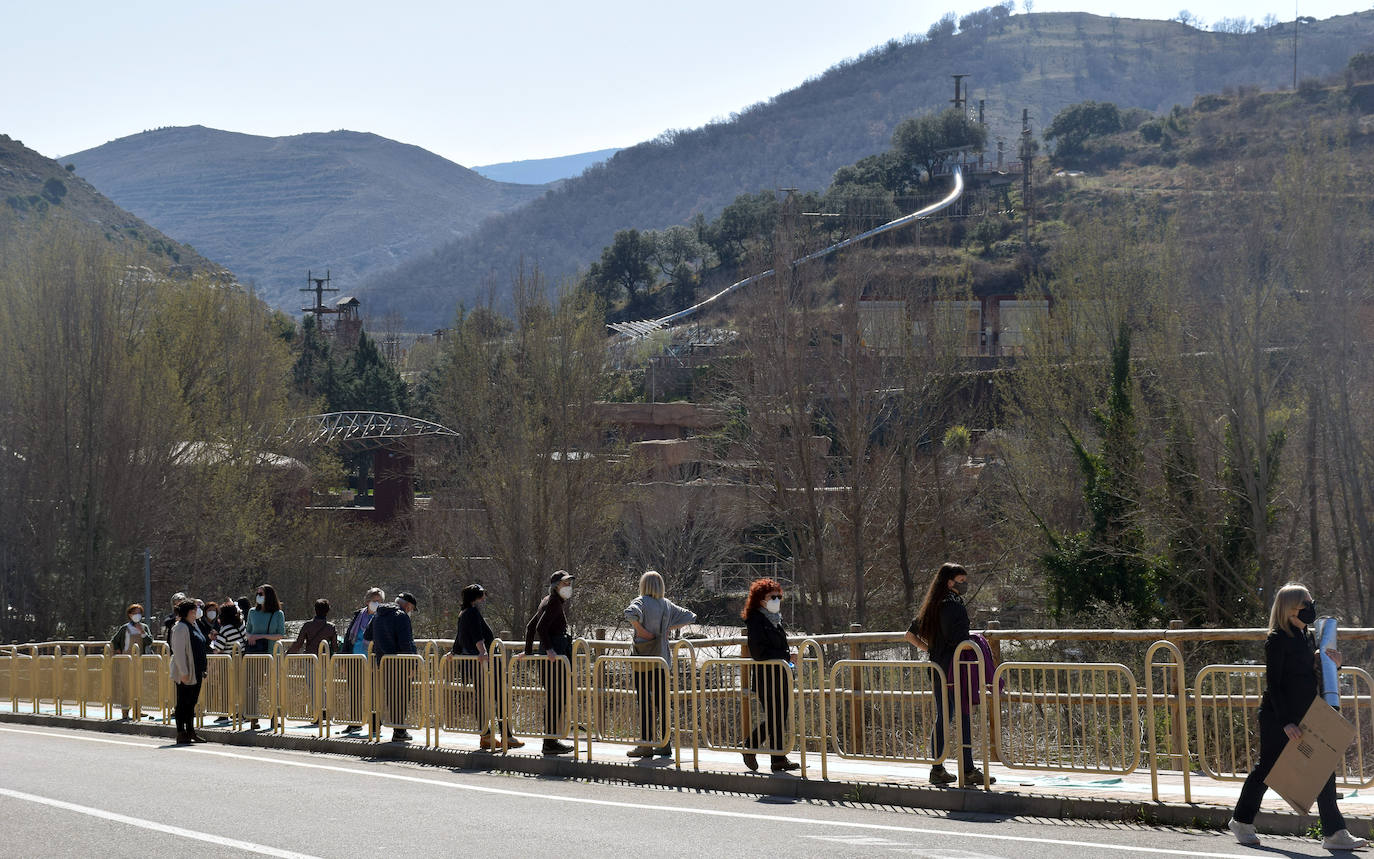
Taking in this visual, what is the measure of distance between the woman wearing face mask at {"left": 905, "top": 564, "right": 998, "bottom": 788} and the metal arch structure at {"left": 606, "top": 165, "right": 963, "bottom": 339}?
110ft

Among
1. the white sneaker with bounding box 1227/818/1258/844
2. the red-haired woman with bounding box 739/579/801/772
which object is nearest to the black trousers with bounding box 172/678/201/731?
the red-haired woman with bounding box 739/579/801/772

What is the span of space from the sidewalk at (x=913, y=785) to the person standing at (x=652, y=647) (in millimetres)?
285

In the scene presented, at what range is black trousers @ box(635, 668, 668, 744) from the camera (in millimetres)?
13195

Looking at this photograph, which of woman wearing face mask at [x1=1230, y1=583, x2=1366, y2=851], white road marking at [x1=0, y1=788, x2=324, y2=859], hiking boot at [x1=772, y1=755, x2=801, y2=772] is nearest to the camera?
woman wearing face mask at [x1=1230, y1=583, x2=1366, y2=851]

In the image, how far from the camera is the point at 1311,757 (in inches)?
344

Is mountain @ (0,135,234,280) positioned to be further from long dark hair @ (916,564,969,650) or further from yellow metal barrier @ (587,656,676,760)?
long dark hair @ (916,564,969,650)

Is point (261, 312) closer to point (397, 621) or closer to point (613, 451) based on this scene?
point (613, 451)

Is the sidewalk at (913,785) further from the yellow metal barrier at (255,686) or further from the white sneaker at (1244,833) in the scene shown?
the yellow metal barrier at (255,686)

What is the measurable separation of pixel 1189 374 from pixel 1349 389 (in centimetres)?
440

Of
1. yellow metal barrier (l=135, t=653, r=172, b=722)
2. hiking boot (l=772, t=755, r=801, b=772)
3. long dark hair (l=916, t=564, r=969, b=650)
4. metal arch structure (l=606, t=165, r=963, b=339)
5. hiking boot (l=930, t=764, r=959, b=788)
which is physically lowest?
yellow metal barrier (l=135, t=653, r=172, b=722)

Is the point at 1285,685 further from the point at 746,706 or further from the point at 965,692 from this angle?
the point at 746,706

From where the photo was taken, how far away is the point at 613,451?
1998 inches

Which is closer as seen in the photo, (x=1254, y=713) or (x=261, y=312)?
(x=1254, y=713)

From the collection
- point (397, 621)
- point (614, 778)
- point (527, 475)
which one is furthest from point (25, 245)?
point (614, 778)
